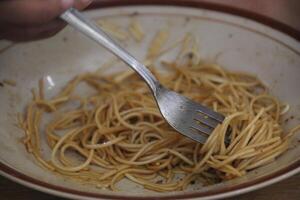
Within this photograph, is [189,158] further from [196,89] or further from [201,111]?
[196,89]

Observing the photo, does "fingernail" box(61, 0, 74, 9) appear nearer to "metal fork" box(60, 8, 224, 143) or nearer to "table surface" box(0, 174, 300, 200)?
"metal fork" box(60, 8, 224, 143)

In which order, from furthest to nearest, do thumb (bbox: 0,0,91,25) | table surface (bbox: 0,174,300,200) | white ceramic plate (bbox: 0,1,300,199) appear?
white ceramic plate (bbox: 0,1,300,199)
table surface (bbox: 0,174,300,200)
thumb (bbox: 0,0,91,25)

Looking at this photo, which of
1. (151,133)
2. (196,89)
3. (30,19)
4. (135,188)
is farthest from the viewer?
(196,89)

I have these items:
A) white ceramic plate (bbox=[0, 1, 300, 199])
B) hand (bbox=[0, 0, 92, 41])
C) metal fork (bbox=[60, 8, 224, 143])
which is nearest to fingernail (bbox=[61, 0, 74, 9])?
hand (bbox=[0, 0, 92, 41])

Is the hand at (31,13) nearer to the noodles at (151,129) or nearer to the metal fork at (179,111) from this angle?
the metal fork at (179,111)

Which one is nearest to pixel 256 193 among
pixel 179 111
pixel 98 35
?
pixel 179 111

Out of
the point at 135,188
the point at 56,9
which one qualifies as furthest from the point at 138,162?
the point at 56,9

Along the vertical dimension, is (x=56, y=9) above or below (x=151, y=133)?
above
